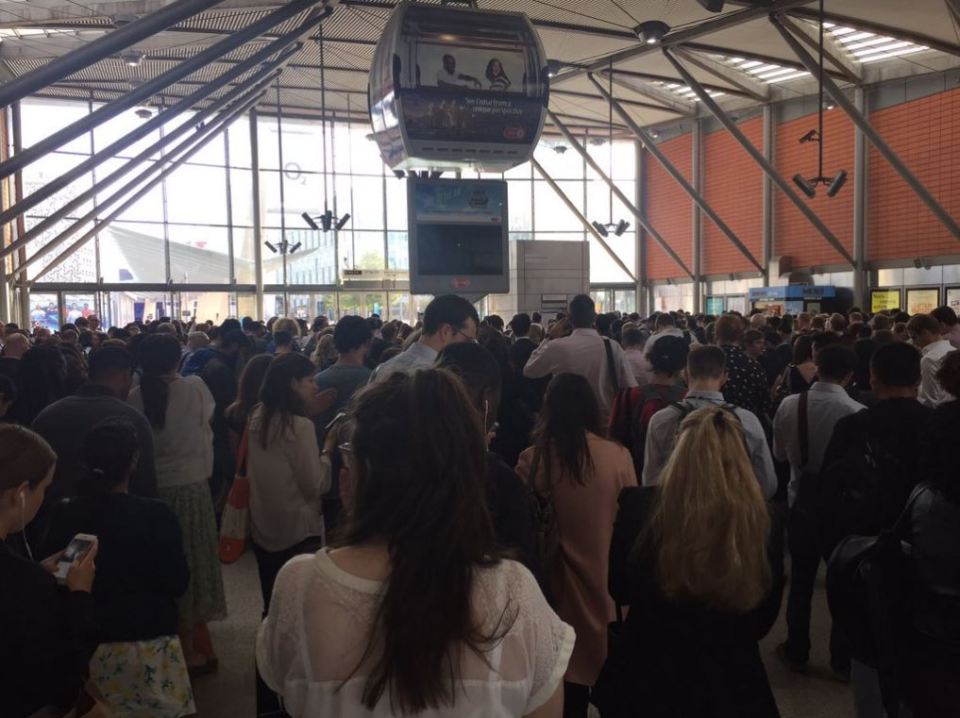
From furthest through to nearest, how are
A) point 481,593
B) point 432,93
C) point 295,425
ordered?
point 432,93
point 295,425
point 481,593

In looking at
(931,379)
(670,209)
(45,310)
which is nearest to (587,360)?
(931,379)

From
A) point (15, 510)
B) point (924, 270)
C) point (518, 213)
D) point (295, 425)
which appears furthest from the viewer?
point (518, 213)

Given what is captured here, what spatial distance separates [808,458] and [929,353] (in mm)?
1949

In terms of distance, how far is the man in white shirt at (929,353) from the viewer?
4.88m

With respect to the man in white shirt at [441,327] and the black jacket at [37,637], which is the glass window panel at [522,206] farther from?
the black jacket at [37,637]

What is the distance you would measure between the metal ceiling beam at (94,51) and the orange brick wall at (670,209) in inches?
717

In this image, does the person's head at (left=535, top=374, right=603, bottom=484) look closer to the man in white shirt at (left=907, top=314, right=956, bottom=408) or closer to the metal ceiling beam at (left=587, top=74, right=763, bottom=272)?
the man in white shirt at (left=907, top=314, right=956, bottom=408)

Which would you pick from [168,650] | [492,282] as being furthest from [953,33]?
[168,650]

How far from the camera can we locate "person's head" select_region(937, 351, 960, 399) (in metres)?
2.61

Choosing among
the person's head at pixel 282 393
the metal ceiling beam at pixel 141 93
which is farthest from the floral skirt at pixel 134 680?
the metal ceiling beam at pixel 141 93

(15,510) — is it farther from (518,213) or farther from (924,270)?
(518,213)

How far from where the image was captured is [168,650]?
2750 millimetres

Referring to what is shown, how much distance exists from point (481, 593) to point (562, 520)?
1479 mm

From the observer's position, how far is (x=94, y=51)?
6.37 m
